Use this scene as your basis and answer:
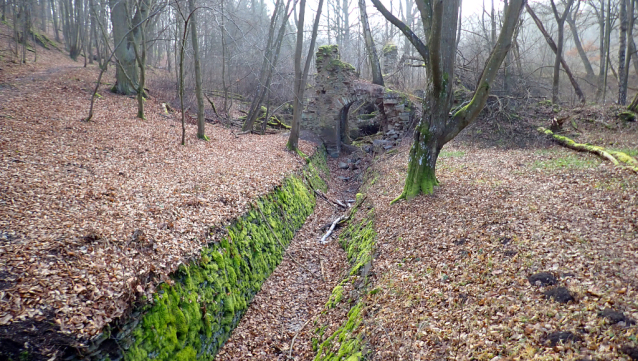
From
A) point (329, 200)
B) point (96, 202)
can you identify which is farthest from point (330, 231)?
point (96, 202)

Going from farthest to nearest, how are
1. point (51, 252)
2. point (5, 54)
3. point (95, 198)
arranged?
point (5, 54) < point (95, 198) < point (51, 252)

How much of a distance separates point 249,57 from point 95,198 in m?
19.9

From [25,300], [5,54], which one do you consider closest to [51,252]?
[25,300]

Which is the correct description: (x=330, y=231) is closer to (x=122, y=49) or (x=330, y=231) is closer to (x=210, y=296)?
(x=210, y=296)

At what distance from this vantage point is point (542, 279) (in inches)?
169

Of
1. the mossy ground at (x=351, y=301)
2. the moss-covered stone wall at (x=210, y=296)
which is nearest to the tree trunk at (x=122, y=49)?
the moss-covered stone wall at (x=210, y=296)

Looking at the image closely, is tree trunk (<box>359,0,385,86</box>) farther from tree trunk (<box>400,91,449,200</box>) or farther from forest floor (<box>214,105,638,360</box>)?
tree trunk (<box>400,91,449,200</box>)

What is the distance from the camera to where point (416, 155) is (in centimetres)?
851

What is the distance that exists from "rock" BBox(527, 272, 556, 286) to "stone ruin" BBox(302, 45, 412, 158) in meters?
14.2

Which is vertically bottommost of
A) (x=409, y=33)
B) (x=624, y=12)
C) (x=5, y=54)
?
(x=409, y=33)

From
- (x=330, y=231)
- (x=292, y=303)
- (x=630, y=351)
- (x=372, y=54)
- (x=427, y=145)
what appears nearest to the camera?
(x=630, y=351)

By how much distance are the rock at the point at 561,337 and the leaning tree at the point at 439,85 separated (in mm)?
5102

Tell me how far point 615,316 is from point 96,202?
7.08 m

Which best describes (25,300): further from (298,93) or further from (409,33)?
(298,93)
